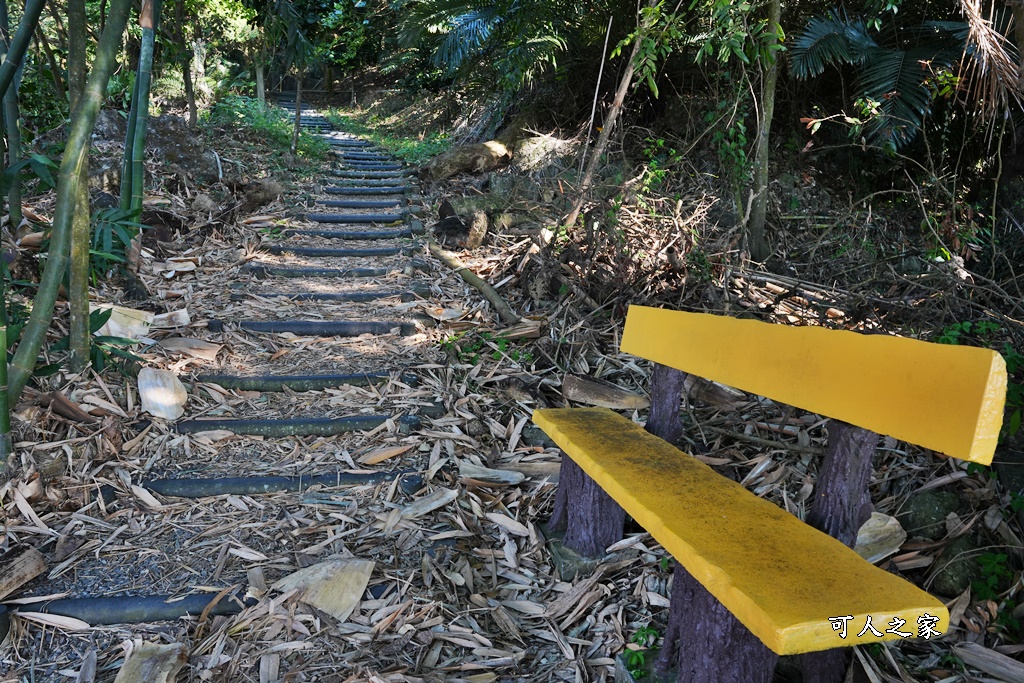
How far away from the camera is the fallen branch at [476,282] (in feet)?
15.2

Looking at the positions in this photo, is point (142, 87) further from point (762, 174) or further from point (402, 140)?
point (402, 140)

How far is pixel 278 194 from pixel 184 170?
3.40 feet

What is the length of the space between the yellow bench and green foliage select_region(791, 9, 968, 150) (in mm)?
3645

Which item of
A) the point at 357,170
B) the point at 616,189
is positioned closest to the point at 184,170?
the point at 357,170

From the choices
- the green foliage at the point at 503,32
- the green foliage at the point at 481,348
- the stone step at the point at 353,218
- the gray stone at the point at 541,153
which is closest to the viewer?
the green foliage at the point at 481,348

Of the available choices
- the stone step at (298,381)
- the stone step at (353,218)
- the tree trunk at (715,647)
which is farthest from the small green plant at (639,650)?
the stone step at (353,218)

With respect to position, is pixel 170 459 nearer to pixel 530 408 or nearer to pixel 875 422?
pixel 530 408

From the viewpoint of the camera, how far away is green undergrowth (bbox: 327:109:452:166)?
1087 centimetres

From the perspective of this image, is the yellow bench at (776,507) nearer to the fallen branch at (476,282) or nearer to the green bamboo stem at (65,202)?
the fallen branch at (476,282)

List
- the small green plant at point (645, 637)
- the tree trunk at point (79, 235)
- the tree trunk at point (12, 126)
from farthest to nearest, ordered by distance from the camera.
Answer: the tree trunk at point (12, 126)
the tree trunk at point (79, 235)
the small green plant at point (645, 637)

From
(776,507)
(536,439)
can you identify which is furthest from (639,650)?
(536,439)

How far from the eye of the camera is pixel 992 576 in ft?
6.94

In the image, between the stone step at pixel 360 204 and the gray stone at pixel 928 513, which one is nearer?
the gray stone at pixel 928 513

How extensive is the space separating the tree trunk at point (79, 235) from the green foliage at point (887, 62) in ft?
15.8
